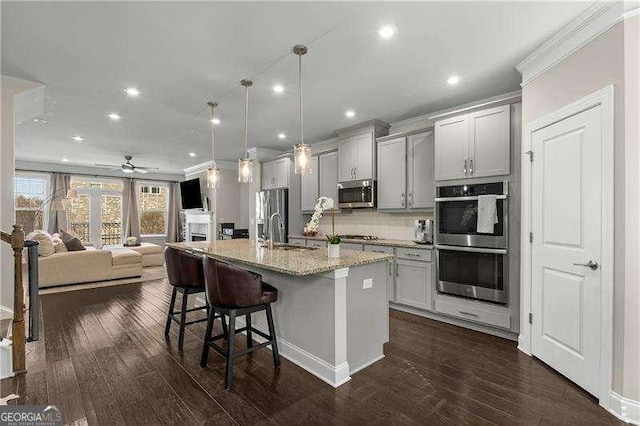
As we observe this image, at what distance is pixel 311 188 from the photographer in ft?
18.6

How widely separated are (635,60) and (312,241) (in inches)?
167

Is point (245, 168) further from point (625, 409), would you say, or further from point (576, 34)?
point (625, 409)

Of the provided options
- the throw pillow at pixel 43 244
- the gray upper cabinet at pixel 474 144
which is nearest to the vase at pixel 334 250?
the gray upper cabinet at pixel 474 144

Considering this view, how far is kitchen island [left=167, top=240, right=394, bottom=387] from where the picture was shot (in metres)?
2.29

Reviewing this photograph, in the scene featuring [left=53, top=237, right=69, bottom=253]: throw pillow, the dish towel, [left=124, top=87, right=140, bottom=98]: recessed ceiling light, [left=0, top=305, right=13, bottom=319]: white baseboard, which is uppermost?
[left=124, top=87, right=140, bottom=98]: recessed ceiling light

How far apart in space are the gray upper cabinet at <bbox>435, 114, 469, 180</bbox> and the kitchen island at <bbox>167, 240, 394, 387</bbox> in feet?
5.12

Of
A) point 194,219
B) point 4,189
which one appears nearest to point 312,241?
point 4,189

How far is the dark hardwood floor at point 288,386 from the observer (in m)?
1.92

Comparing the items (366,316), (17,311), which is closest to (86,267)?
(17,311)

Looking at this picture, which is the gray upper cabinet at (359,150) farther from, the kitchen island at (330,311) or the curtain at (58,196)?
the curtain at (58,196)

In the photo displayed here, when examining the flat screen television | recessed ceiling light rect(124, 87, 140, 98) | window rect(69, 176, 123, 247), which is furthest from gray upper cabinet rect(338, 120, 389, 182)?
window rect(69, 176, 123, 247)

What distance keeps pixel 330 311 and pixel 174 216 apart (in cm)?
886

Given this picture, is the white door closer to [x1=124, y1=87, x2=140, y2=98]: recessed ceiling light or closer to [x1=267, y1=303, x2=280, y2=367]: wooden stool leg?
[x1=267, y1=303, x2=280, y2=367]: wooden stool leg

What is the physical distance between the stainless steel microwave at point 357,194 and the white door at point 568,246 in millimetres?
2176
